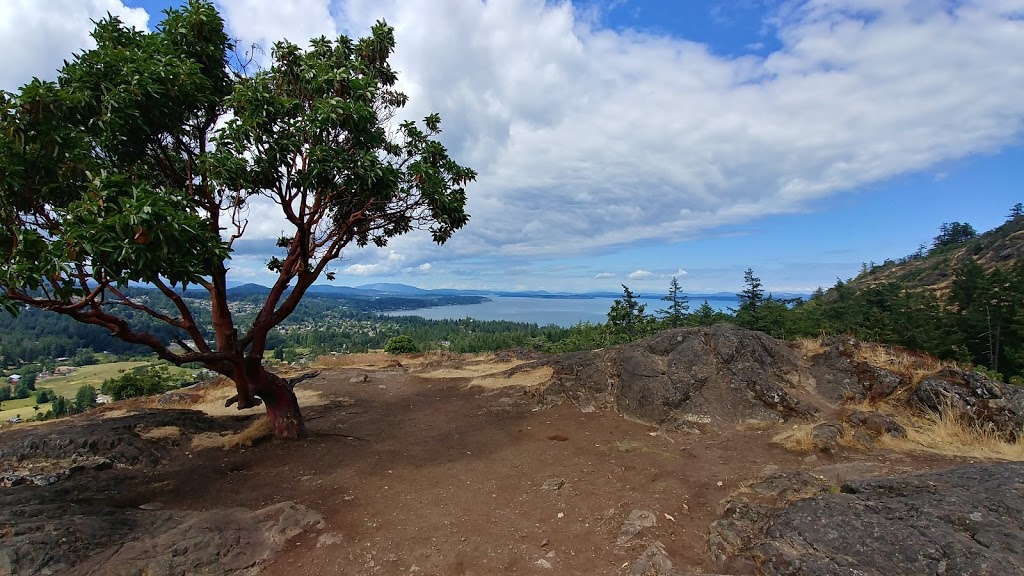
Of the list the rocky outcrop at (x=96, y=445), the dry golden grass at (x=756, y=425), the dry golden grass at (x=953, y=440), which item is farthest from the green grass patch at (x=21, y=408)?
the dry golden grass at (x=953, y=440)

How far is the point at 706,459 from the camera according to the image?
7.25m

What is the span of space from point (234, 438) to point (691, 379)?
9787 millimetres

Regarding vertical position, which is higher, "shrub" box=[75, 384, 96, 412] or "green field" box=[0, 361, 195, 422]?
"shrub" box=[75, 384, 96, 412]

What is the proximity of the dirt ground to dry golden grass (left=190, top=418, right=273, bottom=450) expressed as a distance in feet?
0.68

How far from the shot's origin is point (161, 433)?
8688 millimetres

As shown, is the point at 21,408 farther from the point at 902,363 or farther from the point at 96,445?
the point at 902,363

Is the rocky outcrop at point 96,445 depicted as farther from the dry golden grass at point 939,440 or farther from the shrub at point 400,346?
the shrub at point 400,346

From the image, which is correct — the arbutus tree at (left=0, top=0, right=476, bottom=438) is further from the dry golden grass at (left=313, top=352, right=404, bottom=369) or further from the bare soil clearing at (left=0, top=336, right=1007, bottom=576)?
the dry golden grass at (left=313, top=352, right=404, bottom=369)

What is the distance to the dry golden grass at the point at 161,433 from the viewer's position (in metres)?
8.52

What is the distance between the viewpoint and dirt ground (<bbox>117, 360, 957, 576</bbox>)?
493cm

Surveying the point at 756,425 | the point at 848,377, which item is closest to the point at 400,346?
the point at 756,425

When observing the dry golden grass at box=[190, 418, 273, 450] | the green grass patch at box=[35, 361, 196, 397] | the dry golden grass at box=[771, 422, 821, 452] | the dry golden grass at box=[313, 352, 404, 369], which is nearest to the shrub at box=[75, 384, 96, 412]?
the dry golden grass at box=[313, 352, 404, 369]

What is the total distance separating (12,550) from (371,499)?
358 centimetres

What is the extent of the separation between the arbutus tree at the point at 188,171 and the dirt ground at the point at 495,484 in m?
1.76
